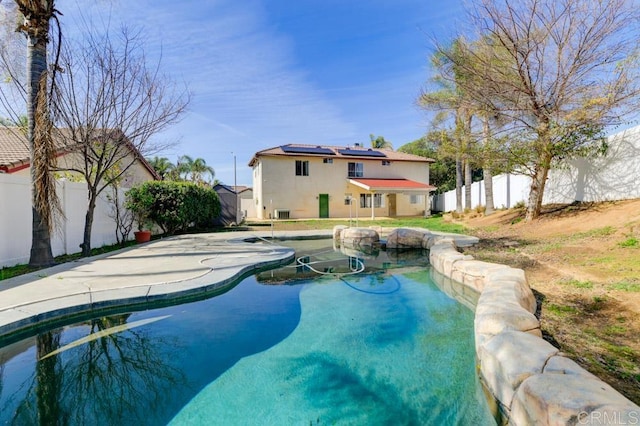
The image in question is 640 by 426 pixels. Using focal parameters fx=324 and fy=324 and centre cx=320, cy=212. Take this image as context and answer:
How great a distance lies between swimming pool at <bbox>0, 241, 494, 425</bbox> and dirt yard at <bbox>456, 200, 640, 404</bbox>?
1193 mm

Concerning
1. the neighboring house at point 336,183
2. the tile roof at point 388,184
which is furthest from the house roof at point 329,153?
the tile roof at point 388,184

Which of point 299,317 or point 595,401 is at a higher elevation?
point 595,401

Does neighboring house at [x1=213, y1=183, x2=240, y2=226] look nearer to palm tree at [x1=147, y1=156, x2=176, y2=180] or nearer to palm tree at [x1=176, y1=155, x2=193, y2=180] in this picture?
palm tree at [x1=147, y1=156, x2=176, y2=180]

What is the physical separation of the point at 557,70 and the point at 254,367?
1405 centimetres

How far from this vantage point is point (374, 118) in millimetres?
28203

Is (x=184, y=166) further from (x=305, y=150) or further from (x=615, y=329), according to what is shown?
(x=615, y=329)

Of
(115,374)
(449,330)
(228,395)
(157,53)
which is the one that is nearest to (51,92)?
(157,53)

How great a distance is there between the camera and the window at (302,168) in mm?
27703

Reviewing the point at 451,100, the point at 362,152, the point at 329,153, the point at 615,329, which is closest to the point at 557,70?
the point at 451,100

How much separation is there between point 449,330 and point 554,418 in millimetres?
2940

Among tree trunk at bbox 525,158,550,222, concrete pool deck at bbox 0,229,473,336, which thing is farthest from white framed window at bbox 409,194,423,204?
concrete pool deck at bbox 0,229,473,336

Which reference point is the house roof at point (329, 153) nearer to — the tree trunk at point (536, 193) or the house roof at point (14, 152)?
the house roof at point (14, 152)

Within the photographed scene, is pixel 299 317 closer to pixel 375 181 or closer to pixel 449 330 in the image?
pixel 449 330

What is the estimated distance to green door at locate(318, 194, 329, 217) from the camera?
28.2 metres
